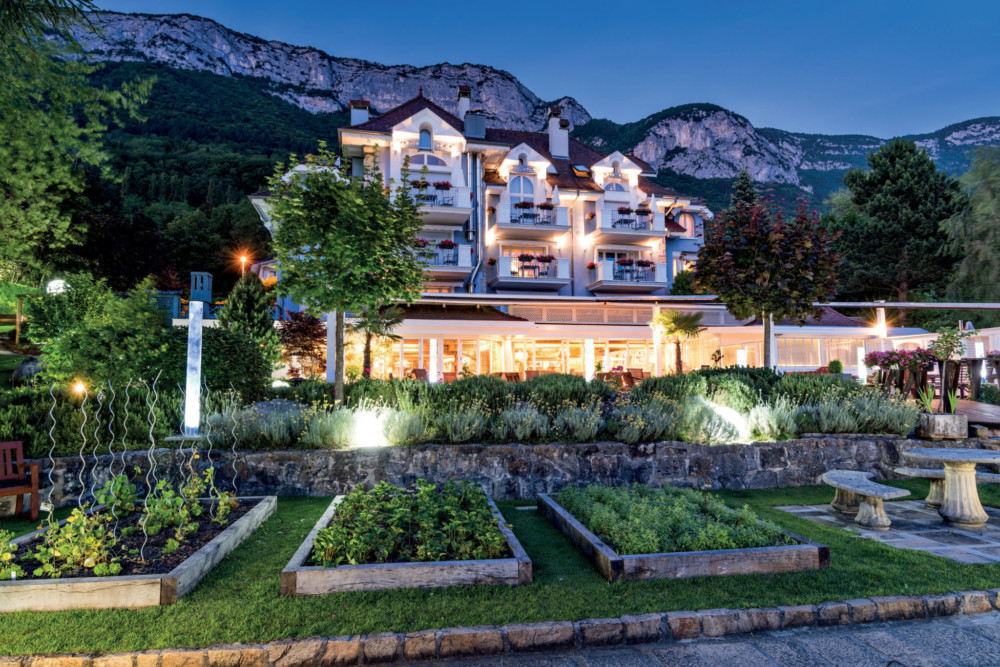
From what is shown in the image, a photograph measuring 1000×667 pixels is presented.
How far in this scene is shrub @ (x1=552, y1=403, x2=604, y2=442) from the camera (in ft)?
26.3

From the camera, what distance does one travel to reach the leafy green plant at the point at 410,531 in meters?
4.12

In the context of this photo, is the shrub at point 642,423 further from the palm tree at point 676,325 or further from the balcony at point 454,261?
the balcony at point 454,261

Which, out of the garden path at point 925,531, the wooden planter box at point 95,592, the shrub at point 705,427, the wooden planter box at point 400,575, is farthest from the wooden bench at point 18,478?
the garden path at point 925,531

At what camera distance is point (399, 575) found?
3945mm

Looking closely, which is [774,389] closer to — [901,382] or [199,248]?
[901,382]

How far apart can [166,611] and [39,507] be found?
14.7 ft

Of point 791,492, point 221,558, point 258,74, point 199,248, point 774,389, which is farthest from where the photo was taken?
point 258,74

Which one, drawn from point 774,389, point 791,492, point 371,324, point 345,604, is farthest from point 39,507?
point 774,389

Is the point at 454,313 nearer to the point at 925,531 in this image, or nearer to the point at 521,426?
the point at 521,426

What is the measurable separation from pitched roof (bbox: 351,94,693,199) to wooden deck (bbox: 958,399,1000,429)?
18.3m

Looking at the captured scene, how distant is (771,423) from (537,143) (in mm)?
24871

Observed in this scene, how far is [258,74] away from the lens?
95.4 m

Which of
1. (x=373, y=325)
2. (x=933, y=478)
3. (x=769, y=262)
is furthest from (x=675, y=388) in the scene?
(x=373, y=325)

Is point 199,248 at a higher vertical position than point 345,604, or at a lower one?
higher
